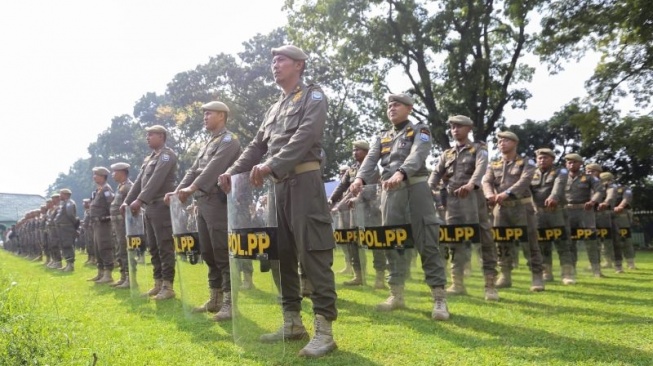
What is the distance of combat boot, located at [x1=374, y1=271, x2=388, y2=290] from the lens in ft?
19.3

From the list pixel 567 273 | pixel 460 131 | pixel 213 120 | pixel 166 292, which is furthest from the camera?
pixel 567 273

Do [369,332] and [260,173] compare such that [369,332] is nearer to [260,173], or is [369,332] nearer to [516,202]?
[260,173]

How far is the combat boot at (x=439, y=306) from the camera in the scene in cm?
505

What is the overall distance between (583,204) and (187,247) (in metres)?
6.92

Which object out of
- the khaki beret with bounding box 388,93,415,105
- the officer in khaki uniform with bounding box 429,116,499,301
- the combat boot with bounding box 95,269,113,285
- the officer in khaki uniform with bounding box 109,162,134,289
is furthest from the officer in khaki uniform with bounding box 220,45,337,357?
the combat boot with bounding box 95,269,113,285

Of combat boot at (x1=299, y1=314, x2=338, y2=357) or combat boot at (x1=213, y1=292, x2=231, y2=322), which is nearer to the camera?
combat boot at (x1=299, y1=314, x2=338, y2=357)

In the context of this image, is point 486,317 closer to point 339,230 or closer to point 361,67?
point 339,230

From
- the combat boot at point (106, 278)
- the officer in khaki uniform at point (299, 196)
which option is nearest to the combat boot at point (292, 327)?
the officer in khaki uniform at point (299, 196)

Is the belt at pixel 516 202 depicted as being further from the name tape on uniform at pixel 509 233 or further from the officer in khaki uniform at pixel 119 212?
the officer in khaki uniform at pixel 119 212

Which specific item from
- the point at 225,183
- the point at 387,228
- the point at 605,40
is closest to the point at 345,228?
the point at 387,228

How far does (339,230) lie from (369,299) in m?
1.84

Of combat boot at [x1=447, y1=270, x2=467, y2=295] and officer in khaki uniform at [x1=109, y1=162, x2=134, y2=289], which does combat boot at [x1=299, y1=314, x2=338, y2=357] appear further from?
officer in khaki uniform at [x1=109, y1=162, x2=134, y2=289]

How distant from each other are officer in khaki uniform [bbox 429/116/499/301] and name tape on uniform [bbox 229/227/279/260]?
2.85 metres

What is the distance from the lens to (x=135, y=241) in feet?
23.2
